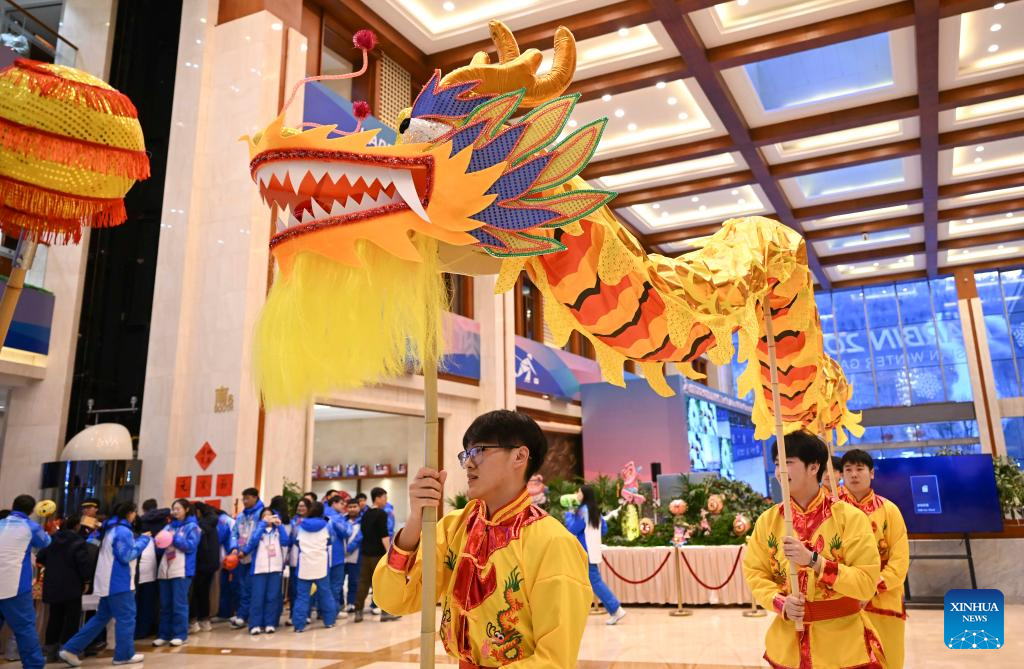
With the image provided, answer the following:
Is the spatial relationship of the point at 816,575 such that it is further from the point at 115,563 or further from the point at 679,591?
the point at 679,591

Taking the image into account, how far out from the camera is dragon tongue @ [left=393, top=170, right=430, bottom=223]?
1.72 metres

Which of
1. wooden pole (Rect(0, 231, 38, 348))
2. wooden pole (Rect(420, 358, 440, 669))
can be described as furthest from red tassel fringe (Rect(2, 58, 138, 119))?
wooden pole (Rect(420, 358, 440, 669))

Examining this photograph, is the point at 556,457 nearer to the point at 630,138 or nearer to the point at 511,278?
the point at 630,138

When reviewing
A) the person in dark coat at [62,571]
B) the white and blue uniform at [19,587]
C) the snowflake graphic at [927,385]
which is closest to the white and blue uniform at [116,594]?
the person in dark coat at [62,571]

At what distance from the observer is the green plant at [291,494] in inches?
324

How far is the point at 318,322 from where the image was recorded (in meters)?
1.80

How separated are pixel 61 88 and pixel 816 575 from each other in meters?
2.87

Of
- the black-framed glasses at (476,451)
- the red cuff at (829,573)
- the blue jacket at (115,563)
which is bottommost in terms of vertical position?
the blue jacket at (115,563)

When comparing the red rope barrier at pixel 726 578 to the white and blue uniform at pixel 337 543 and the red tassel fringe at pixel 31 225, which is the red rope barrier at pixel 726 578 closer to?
the white and blue uniform at pixel 337 543

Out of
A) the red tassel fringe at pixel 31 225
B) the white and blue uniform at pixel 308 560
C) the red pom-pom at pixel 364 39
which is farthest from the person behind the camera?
the white and blue uniform at pixel 308 560

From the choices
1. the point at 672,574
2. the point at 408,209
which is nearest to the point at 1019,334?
the point at 672,574

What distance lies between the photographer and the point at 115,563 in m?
5.82

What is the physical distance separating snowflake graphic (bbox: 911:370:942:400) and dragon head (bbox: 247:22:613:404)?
73.9 ft

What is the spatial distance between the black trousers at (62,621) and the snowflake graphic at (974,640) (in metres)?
6.25
